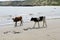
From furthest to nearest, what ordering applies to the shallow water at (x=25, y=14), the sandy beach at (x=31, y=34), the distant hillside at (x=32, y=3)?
the distant hillside at (x=32, y=3), the shallow water at (x=25, y=14), the sandy beach at (x=31, y=34)

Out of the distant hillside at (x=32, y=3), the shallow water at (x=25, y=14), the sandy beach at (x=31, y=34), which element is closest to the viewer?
the sandy beach at (x=31, y=34)

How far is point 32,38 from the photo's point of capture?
Result: 554cm

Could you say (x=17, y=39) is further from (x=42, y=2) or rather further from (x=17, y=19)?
(x=42, y=2)

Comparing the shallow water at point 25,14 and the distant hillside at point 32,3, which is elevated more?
the distant hillside at point 32,3

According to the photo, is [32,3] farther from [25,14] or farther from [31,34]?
[31,34]

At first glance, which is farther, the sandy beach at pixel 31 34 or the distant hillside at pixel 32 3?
A: the distant hillside at pixel 32 3

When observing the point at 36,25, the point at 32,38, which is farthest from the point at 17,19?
the point at 32,38

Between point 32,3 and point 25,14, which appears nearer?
point 25,14

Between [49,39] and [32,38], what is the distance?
1.77 feet

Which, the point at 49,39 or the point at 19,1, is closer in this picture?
the point at 49,39

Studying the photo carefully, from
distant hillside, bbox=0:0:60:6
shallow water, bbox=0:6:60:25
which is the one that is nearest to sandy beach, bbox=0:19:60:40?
shallow water, bbox=0:6:60:25

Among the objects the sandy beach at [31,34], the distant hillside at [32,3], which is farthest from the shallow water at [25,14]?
the distant hillside at [32,3]

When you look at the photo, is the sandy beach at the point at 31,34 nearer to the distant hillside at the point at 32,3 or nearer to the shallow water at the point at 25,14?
the shallow water at the point at 25,14

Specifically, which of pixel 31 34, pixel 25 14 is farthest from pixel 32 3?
pixel 31 34
